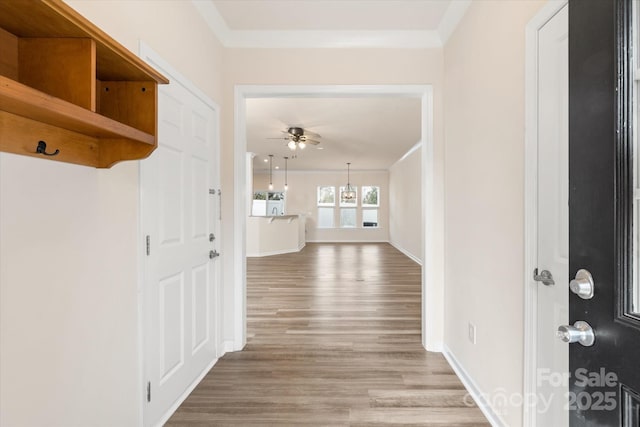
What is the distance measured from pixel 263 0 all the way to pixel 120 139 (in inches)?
63.2

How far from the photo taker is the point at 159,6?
5.71ft

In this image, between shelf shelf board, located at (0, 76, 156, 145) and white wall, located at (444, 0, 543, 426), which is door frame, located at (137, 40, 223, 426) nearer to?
shelf shelf board, located at (0, 76, 156, 145)

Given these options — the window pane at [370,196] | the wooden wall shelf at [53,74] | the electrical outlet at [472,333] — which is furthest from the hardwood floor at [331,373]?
the window pane at [370,196]

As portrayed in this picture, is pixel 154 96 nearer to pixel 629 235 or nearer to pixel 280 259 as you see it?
pixel 629 235

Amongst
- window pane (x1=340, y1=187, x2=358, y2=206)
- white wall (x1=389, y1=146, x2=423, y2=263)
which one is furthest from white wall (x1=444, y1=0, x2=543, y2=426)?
window pane (x1=340, y1=187, x2=358, y2=206)

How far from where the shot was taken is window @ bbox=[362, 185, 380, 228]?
1174cm

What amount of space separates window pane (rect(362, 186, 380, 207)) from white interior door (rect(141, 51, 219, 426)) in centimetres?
963

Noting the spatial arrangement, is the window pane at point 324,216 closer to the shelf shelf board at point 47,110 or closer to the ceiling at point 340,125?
the ceiling at point 340,125

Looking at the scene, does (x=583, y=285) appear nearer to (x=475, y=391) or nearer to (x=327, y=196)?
(x=475, y=391)

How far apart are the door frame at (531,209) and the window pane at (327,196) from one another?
33.9 feet

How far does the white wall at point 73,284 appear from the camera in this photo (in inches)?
38.9

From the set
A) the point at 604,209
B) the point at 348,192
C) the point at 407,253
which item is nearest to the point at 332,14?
the point at 604,209

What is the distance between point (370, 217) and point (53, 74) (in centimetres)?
1130

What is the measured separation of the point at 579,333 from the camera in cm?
77
